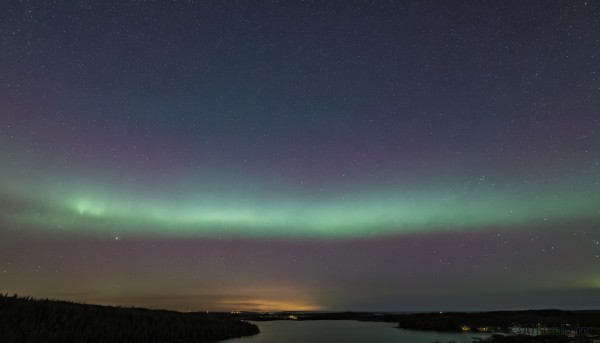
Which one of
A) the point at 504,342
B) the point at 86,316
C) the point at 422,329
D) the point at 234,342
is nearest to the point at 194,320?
the point at 234,342

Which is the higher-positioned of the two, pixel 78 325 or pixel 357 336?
pixel 78 325

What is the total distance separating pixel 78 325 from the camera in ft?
109

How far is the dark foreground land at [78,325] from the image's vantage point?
27719mm

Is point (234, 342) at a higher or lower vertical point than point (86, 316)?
lower

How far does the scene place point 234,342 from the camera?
49312mm

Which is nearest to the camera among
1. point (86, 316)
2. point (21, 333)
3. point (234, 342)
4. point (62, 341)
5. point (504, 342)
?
point (21, 333)

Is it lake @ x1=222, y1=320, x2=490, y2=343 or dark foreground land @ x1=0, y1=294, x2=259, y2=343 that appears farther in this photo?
lake @ x1=222, y1=320, x2=490, y2=343

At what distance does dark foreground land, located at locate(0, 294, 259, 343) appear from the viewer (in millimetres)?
27719

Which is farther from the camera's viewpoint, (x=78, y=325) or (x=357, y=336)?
(x=357, y=336)

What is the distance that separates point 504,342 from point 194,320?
121 feet

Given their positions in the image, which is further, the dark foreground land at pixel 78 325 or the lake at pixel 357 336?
the lake at pixel 357 336

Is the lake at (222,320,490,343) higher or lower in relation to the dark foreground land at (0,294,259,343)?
lower

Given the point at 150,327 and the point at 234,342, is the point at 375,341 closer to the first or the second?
the point at 234,342

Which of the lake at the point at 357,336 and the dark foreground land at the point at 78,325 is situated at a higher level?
the dark foreground land at the point at 78,325
